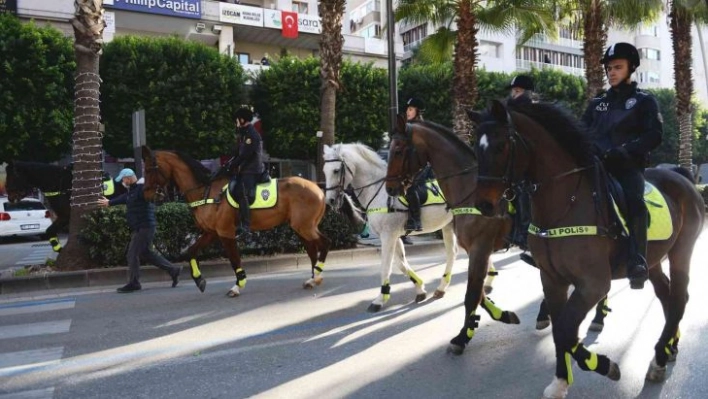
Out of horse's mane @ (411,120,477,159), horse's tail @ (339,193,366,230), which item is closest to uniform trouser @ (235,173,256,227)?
horse's tail @ (339,193,366,230)

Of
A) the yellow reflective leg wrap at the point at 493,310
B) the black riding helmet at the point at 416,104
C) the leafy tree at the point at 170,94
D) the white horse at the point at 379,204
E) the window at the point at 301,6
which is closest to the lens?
the yellow reflective leg wrap at the point at 493,310

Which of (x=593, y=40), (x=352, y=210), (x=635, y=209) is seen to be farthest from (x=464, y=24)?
(x=635, y=209)

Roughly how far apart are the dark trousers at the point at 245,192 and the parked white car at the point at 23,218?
1402 centimetres

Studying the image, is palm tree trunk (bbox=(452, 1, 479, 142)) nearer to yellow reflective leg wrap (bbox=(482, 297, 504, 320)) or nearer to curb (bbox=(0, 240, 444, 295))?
curb (bbox=(0, 240, 444, 295))

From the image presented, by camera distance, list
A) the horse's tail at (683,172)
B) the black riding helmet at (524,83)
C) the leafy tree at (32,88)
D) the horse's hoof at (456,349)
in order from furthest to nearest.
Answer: the leafy tree at (32,88)
the black riding helmet at (524,83)
the horse's hoof at (456,349)
the horse's tail at (683,172)

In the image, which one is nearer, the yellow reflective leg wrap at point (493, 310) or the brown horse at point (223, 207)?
the yellow reflective leg wrap at point (493, 310)

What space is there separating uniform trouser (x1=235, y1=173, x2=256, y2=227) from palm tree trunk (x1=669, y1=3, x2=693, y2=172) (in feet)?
→ 60.7

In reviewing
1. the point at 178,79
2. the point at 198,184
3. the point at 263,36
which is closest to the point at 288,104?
the point at 178,79

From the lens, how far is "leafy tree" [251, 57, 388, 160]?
25.6 m

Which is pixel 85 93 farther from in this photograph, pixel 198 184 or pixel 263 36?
pixel 263 36

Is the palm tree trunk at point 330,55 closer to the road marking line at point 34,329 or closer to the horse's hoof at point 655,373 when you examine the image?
the road marking line at point 34,329

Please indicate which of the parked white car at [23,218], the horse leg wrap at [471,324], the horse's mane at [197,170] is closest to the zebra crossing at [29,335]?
the horse's mane at [197,170]

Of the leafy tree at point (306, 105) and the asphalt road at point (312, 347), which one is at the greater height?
the leafy tree at point (306, 105)

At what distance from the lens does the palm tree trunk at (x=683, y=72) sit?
21.0 meters
